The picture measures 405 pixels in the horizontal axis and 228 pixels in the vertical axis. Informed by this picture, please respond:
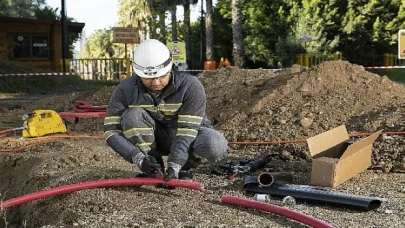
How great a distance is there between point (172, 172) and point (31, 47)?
2654 cm

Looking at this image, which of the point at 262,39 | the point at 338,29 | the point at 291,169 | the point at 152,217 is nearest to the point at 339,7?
the point at 338,29

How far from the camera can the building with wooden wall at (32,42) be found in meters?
29.4

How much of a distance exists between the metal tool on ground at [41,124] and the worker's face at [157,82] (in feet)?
16.2

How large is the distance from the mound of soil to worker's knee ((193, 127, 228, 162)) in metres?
0.30

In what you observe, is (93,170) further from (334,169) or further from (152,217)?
(334,169)

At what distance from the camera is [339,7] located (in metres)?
33.1

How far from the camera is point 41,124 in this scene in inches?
385

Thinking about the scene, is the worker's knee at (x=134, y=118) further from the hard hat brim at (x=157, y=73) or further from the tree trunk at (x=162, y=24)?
the tree trunk at (x=162, y=24)

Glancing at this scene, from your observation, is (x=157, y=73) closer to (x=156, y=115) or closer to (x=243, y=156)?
(x=156, y=115)

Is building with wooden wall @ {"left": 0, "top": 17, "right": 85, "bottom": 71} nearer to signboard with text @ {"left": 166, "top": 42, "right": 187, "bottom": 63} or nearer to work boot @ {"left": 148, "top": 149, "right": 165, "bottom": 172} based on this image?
signboard with text @ {"left": 166, "top": 42, "right": 187, "bottom": 63}

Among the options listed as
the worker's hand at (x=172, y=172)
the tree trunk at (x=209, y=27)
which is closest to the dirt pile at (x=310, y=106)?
the worker's hand at (x=172, y=172)

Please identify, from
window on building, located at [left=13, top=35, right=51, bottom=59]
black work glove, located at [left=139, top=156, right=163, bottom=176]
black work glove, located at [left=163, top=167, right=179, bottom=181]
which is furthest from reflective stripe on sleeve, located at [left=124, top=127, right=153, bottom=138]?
window on building, located at [left=13, top=35, right=51, bottom=59]

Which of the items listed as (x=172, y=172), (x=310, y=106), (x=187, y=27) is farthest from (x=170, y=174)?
(x=187, y=27)

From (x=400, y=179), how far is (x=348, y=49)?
27.9 meters
